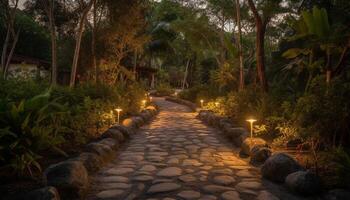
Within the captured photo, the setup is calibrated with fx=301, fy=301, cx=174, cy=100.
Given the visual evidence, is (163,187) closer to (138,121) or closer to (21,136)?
(21,136)

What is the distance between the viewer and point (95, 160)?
5.66 metres

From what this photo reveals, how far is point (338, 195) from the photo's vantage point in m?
4.04

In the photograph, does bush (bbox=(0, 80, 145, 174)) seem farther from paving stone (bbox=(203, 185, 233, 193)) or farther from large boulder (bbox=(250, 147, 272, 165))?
large boulder (bbox=(250, 147, 272, 165))

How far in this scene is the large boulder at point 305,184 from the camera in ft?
14.6

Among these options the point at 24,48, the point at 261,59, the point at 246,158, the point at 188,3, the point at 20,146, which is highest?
the point at 188,3

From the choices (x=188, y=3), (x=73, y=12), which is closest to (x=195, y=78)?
(x=188, y=3)

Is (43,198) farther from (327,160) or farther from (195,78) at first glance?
(195,78)

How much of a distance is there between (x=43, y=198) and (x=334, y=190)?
3.86 meters

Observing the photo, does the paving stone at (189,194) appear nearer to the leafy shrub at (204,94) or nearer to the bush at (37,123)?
the bush at (37,123)

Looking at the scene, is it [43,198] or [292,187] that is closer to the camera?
[43,198]

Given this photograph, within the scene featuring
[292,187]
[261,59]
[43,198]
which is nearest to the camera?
[43,198]

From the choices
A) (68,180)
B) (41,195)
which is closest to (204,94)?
(68,180)

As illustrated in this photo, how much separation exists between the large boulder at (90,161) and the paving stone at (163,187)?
52.4 inches

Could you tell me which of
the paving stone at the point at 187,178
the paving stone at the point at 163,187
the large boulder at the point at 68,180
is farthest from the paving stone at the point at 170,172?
the large boulder at the point at 68,180
